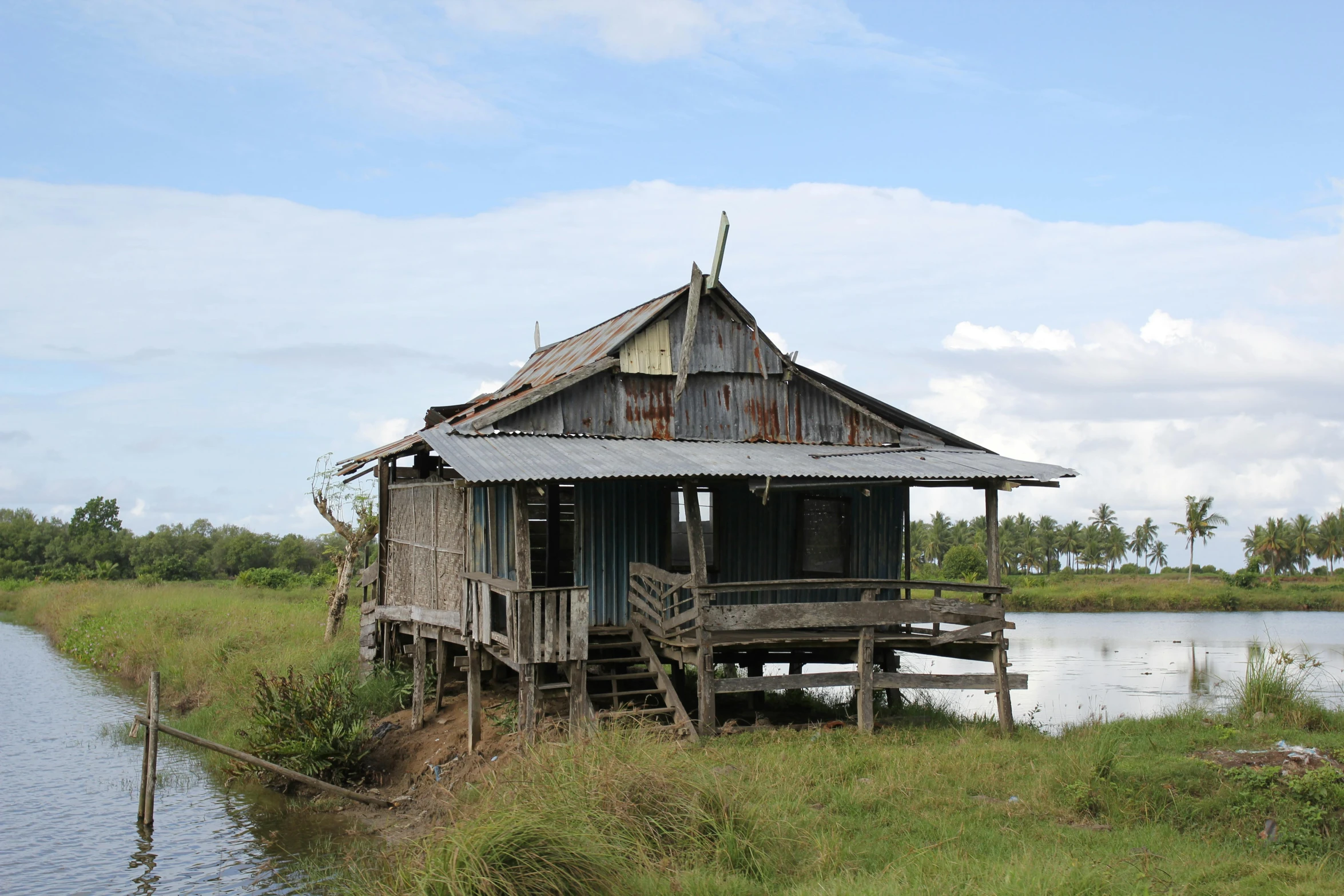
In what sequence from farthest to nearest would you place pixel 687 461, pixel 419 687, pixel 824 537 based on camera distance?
1. pixel 419 687
2. pixel 824 537
3. pixel 687 461

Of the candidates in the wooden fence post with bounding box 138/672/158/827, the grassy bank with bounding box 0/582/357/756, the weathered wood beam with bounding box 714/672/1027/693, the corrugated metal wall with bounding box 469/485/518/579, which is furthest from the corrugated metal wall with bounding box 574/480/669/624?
the grassy bank with bounding box 0/582/357/756

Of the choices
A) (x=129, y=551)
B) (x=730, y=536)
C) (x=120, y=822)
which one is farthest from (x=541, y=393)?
(x=129, y=551)

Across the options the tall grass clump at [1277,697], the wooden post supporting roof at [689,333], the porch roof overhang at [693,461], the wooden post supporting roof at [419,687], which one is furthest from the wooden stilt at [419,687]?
the tall grass clump at [1277,697]

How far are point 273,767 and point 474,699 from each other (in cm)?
284

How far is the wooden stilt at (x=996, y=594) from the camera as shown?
14828mm

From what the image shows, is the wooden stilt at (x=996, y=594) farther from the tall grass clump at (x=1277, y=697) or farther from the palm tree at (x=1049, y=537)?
the palm tree at (x=1049, y=537)

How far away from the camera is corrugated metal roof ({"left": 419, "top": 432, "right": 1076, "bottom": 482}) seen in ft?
43.2

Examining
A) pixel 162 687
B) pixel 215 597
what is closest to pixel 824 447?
pixel 162 687

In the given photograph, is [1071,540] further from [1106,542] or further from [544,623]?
[544,623]

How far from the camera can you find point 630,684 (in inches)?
643

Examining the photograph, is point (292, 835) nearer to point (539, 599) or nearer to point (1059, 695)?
point (539, 599)

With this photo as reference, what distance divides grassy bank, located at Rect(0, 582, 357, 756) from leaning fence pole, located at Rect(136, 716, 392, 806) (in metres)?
4.38

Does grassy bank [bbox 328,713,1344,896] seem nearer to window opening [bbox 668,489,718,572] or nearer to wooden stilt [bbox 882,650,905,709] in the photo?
window opening [bbox 668,489,718,572]

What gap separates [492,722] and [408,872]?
7395mm
